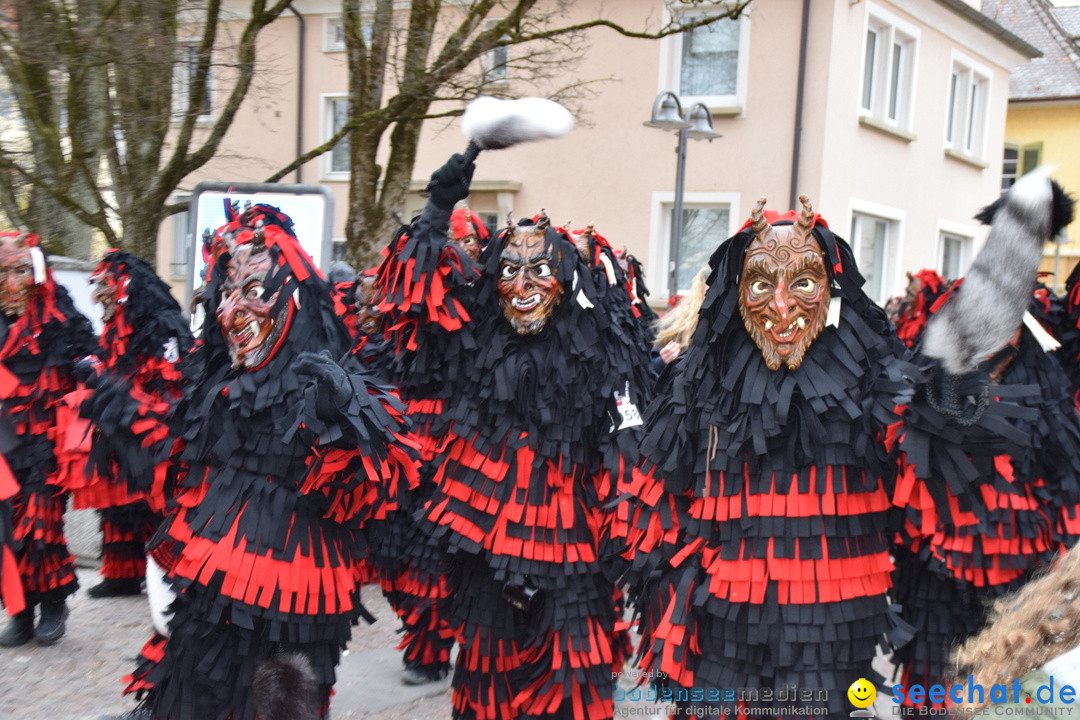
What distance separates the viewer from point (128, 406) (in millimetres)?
3555

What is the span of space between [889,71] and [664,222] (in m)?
4.22

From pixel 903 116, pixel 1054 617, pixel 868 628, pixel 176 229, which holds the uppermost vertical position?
pixel 903 116

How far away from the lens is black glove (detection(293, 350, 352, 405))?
2.92 meters

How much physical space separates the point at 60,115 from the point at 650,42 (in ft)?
28.6

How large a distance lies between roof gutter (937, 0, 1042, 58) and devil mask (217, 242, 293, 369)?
1542 cm

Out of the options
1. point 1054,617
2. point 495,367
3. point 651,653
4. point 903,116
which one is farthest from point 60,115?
point 903,116

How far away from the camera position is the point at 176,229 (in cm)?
1702

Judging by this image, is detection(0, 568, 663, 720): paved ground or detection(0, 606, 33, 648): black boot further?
detection(0, 606, 33, 648): black boot

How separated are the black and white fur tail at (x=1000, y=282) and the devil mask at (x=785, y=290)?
0.54m

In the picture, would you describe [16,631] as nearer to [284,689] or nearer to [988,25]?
[284,689]

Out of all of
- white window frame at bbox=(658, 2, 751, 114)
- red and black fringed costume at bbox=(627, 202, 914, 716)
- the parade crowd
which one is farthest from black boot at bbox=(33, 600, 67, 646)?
white window frame at bbox=(658, 2, 751, 114)

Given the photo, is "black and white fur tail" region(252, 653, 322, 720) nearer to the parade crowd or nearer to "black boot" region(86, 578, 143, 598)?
the parade crowd

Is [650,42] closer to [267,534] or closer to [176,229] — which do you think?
[176,229]

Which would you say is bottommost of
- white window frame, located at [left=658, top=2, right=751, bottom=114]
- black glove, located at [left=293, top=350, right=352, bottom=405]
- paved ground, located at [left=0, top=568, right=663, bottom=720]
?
paved ground, located at [left=0, top=568, right=663, bottom=720]
